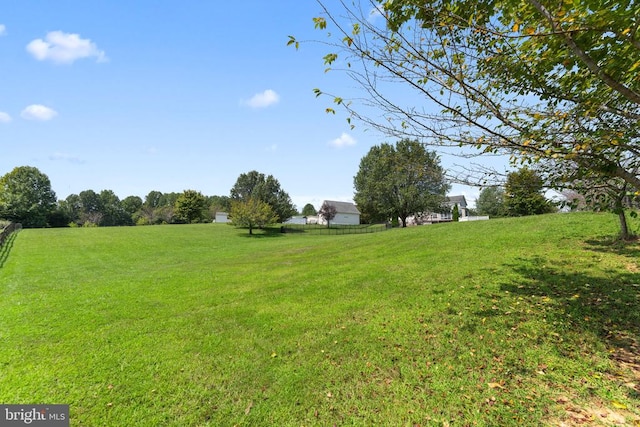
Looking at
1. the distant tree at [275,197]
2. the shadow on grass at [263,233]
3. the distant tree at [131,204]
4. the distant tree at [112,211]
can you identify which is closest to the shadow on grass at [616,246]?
the shadow on grass at [263,233]

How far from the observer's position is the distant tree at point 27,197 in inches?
1710

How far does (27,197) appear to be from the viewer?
1790 inches

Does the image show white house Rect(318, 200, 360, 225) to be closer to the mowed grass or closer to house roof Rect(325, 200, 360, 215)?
house roof Rect(325, 200, 360, 215)

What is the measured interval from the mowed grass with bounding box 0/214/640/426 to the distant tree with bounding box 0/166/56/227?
5054cm

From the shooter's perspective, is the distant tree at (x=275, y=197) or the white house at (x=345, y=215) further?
the white house at (x=345, y=215)

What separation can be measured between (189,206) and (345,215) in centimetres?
3164

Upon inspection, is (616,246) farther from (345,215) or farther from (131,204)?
(131,204)

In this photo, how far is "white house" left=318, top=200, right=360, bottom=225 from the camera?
201 feet

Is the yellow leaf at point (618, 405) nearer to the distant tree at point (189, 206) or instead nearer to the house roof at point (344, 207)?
the house roof at point (344, 207)

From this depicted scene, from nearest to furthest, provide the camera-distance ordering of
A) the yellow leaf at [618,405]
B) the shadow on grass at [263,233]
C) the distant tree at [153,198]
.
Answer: the yellow leaf at [618,405] < the shadow on grass at [263,233] < the distant tree at [153,198]

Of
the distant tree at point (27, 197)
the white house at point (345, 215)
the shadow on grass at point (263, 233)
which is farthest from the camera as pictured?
the white house at point (345, 215)

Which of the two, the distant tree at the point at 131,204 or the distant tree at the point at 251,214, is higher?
the distant tree at the point at 131,204

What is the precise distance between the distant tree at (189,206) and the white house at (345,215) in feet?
79.3

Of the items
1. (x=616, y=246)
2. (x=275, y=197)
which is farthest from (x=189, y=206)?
(x=616, y=246)
